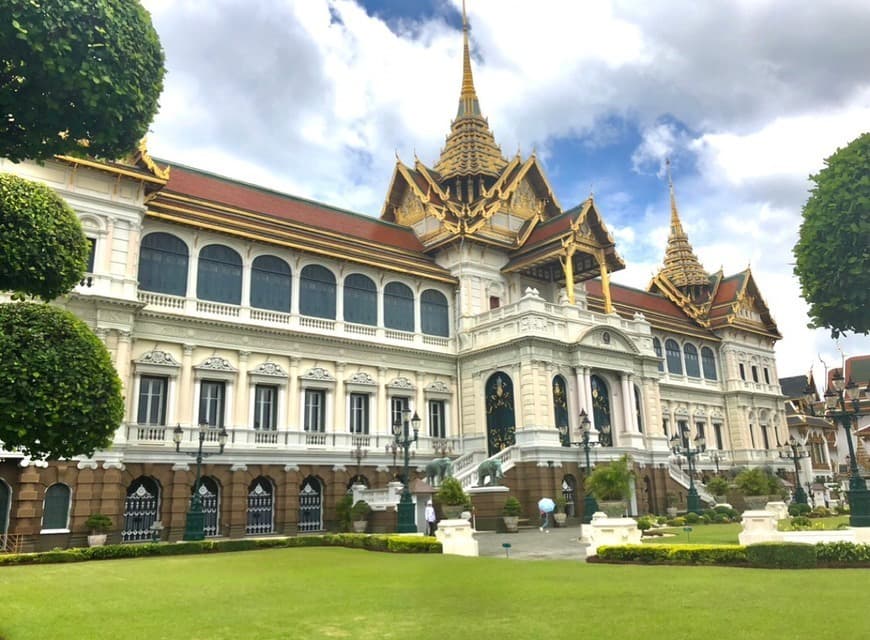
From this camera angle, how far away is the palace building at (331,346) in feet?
84.2

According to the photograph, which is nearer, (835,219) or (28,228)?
(28,228)

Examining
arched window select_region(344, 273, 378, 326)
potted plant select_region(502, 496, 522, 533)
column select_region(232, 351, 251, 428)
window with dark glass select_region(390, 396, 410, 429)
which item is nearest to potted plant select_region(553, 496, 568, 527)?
potted plant select_region(502, 496, 522, 533)

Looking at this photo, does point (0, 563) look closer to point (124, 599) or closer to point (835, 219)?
point (124, 599)

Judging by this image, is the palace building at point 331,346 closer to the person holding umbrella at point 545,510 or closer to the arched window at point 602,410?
the arched window at point 602,410

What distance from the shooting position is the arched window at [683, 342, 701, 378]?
5072 centimetres

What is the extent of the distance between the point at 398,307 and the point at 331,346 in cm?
469

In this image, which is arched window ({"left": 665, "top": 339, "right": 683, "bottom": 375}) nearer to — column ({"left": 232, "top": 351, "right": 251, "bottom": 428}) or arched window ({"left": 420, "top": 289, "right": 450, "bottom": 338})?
arched window ({"left": 420, "top": 289, "right": 450, "bottom": 338})

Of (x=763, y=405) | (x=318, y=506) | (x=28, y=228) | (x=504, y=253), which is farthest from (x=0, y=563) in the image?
(x=763, y=405)

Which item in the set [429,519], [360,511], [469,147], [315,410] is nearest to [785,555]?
[429,519]

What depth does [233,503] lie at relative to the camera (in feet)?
88.3

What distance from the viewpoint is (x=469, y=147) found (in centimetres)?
4456

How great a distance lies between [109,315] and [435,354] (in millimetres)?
15279

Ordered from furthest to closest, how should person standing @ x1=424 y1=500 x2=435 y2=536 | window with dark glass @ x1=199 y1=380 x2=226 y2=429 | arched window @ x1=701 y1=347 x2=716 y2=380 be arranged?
arched window @ x1=701 y1=347 x2=716 y2=380, window with dark glass @ x1=199 y1=380 x2=226 y2=429, person standing @ x1=424 y1=500 x2=435 y2=536

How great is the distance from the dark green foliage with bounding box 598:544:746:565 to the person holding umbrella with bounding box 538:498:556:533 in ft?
33.3
